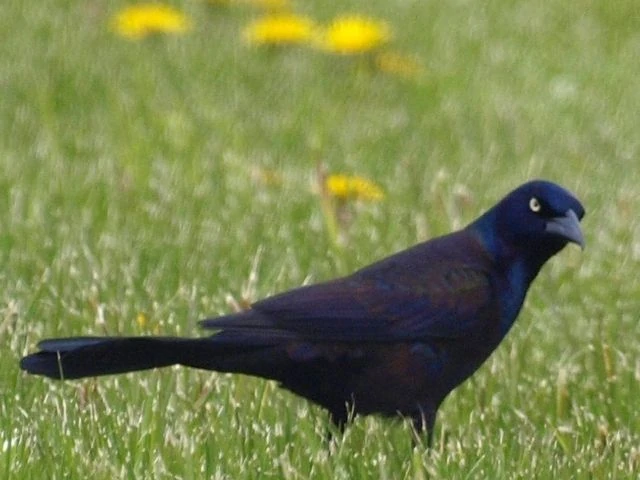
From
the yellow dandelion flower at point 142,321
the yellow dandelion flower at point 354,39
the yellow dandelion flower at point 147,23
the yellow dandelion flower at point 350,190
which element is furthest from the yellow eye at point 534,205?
the yellow dandelion flower at point 147,23

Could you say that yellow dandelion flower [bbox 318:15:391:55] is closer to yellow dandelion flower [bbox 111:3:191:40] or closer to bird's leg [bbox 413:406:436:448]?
yellow dandelion flower [bbox 111:3:191:40]

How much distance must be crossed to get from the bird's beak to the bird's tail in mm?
892

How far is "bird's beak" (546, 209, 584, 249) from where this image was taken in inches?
165

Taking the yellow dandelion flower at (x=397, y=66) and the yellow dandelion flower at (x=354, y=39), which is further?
the yellow dandelion flower at (x=397, y=66)

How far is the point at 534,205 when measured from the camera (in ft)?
14.2

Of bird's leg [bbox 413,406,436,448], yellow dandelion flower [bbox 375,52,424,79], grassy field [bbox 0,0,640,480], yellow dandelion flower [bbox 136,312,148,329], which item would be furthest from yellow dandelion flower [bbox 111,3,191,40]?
bird's leg [bbox 413,406,436,448]

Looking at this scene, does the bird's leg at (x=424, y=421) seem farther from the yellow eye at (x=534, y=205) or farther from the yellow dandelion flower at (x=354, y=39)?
the yellow dandelion flower at (x=354, y=39)

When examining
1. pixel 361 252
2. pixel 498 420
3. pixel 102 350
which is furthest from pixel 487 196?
pixel 102 350

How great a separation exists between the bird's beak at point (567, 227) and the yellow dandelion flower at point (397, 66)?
4735 mm

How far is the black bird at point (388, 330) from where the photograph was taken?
390cm

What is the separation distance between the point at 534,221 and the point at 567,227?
98 mm

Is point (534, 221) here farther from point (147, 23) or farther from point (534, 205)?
point (147, 23)

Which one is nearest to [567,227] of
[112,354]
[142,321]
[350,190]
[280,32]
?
[112,354]

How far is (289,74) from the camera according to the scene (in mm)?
8805
